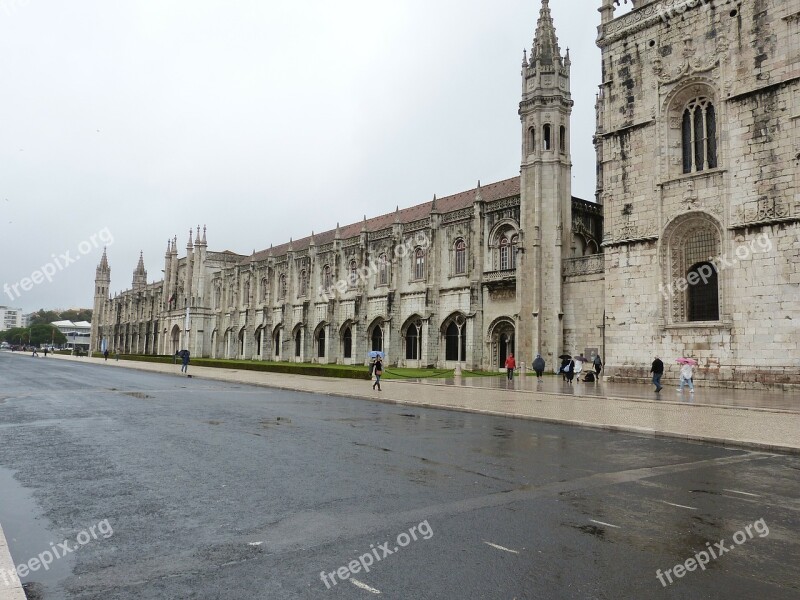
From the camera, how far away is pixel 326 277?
52281mm

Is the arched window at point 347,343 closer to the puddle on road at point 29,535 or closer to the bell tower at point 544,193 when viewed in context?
the bell tower at point 544,193

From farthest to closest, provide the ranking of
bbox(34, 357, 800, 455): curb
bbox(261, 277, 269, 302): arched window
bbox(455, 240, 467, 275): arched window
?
bbox(261, 277, 269, 302): arched window, bbox(455, 240, 467, 275): arched window, bbox(34, 357, 800, 455): curb

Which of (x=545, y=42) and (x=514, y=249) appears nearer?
(x=545, y=42)

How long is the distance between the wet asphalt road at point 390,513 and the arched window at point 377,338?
34536mm

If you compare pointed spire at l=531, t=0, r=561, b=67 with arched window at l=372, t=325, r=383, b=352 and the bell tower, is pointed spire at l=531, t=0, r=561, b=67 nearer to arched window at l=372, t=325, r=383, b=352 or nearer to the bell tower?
the bell tower

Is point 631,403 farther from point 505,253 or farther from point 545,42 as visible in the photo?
point 545,42

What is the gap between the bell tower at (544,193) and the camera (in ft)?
103

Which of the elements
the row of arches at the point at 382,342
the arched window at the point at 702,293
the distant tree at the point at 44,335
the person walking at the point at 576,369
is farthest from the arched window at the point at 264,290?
the distant tree at the point at 44,335

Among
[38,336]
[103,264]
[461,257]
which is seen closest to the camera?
[461,257]

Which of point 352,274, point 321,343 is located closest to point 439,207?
point 352,274

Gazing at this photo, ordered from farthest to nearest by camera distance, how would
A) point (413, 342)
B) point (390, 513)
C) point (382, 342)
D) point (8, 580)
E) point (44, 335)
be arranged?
point (44, 335)
point (382, 342)
point (413, 342)
point (390, 513)
point (8, 580)

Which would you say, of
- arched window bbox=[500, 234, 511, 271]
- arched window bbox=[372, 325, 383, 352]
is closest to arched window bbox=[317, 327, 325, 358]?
arched window bbox=[372, 325, 383, 352]

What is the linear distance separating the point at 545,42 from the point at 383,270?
19.9 m

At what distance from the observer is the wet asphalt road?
4203 mm
